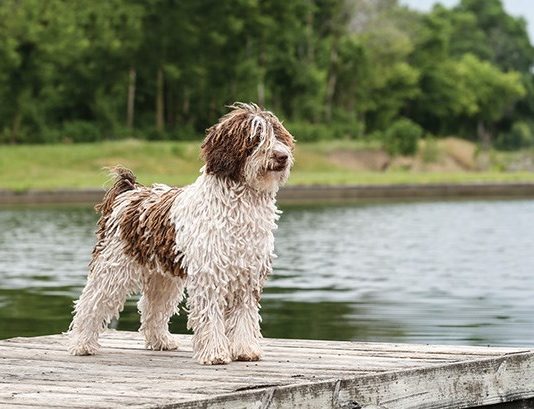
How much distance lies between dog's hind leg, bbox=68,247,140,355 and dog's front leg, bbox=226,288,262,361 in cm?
81

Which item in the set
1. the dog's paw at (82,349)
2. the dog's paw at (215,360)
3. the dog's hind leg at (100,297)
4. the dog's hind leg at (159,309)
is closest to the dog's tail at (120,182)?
the dog's hind leg at (100,297)

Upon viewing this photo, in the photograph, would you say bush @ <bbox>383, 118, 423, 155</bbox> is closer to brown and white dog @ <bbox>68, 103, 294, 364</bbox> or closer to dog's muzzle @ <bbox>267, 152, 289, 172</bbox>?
brown and white dog @ <bbox>68, 103, 294, 364</bbox>

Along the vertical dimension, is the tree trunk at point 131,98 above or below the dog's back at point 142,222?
below

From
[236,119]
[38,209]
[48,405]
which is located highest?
[236,119]

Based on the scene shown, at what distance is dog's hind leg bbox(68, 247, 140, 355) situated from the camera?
8.87 meters

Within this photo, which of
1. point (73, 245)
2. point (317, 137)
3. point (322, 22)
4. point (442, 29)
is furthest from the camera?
point (442, 29)

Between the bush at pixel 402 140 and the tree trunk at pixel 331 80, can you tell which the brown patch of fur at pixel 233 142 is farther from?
the tree trunk at pixel 331 80

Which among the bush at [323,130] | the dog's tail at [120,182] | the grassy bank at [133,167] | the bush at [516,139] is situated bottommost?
the bush at [516,139]

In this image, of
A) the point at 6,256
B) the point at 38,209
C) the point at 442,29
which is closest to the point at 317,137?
the point at 38,209

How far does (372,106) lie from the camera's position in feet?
290

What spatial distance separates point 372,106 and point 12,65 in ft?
111

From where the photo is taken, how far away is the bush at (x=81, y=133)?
64625mm

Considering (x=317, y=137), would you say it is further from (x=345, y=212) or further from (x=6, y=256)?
(x=6, y=256)

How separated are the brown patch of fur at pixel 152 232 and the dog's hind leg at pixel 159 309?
14.3 inches
